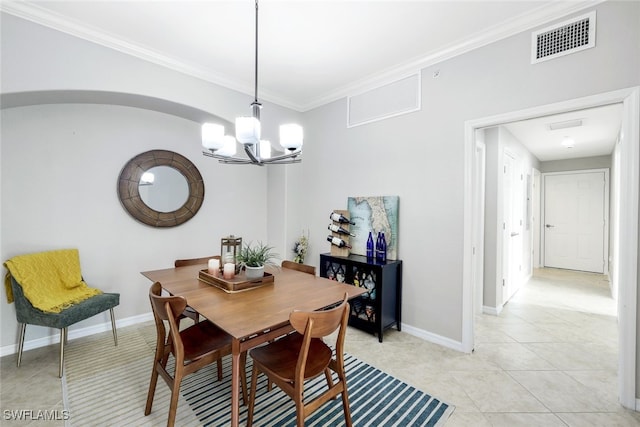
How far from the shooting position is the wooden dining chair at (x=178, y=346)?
1.52 metres

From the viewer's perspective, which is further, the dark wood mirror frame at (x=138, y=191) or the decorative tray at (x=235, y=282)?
the dark wood mirror frame at (x=138, y=191)

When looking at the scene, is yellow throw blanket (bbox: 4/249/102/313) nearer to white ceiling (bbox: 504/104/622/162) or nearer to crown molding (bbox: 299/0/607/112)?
crown molding (bbox: 299/0/607/112)

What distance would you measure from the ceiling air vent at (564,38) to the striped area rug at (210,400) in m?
2.74

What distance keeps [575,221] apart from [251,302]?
7.68m

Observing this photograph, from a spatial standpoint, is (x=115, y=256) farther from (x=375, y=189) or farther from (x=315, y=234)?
(x=375, y=189)

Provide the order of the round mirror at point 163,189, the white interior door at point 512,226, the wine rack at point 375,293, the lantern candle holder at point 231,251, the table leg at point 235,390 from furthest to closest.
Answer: the white interior door at point 512,226
the round mirror at point 163,189
the wine rack at point 375,293
the lantern candle holder at point 231,251
the table leg at point 235,390

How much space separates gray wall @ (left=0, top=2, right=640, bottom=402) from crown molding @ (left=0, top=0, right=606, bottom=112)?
0.22 ft

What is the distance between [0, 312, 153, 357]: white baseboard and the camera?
99.9 inches

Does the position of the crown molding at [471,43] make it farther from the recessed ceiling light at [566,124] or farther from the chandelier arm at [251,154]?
the recessed ceiling light at [566,124]

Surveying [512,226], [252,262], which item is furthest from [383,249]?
[512,226]

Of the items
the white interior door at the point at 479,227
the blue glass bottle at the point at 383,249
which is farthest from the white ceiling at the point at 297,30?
the blue glass bottle at the point at 383,249

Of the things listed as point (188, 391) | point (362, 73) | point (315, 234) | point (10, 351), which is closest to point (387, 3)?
point (362, 73)

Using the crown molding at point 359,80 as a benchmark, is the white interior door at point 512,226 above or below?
below

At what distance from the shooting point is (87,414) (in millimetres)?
1808
